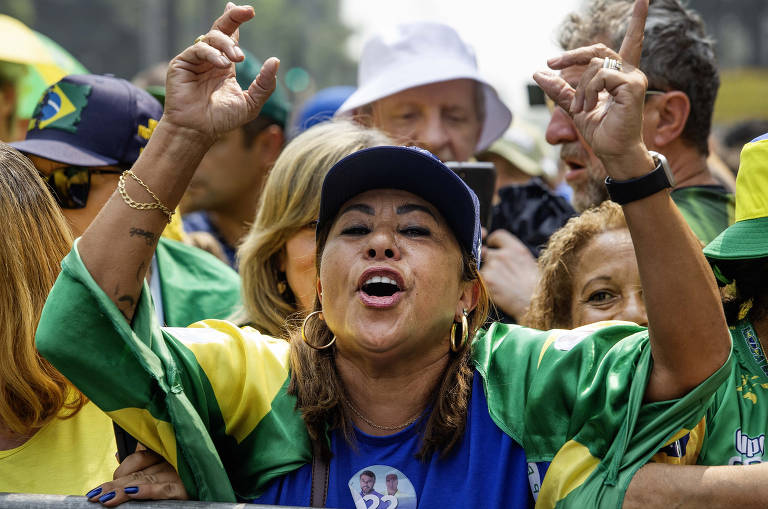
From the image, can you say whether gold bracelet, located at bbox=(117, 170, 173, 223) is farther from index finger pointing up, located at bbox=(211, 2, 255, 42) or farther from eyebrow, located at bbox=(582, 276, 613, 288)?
eyebrow, located at bbox=(582, 276, 613, 288)

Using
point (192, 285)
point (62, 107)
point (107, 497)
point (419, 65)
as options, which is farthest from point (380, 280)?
point (419, 65)

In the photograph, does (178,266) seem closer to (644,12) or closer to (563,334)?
(563,334)

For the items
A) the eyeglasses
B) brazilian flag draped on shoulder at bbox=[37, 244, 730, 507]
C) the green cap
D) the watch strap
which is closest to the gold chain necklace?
brazilian flag draped on shoulder at bbox=[37, 244, 730, 507]

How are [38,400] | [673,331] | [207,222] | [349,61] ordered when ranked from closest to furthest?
[673,331] → [38,400] → [207,222] → [349,61]

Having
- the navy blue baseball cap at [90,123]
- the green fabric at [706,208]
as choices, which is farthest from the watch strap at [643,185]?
the navy blue baseball cap at [90,123]

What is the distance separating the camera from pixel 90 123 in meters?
3.39

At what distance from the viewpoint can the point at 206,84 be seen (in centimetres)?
231

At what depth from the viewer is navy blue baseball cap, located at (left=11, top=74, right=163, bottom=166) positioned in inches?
131

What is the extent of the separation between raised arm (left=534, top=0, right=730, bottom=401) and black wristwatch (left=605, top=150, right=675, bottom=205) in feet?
0.04

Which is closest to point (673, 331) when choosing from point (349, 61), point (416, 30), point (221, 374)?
point (221, 374)

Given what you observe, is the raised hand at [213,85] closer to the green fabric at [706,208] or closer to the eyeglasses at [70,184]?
the eyeglasses at [70,184]

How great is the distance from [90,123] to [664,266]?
85.8 inches

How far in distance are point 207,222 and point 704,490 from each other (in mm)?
3461

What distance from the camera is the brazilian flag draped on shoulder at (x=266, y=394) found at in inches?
83.7
